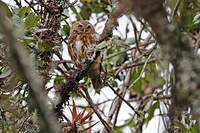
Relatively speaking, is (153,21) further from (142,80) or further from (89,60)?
(142,80)

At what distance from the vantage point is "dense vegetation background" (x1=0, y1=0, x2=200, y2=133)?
0.59 m

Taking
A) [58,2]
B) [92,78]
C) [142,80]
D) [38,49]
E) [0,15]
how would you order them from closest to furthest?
→ [0,15]
[38,49]
[58,2]
[92,78]
[142,80]

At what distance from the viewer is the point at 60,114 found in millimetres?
1898

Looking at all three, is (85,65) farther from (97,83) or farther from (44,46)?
(97,83)

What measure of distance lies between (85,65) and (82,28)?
1.27 m

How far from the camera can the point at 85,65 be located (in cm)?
219

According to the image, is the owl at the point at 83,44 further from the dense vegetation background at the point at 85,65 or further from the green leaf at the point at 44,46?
the green leaf at the point at 44,46

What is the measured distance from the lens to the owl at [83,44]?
10.3 ft

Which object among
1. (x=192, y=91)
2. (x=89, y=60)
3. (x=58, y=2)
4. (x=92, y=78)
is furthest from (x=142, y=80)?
(x=192, y=91)

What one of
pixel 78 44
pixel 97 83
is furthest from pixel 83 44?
pixel 97 83

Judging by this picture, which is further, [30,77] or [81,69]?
[81,69]

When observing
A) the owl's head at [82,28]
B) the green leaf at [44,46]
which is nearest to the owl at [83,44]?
the owl's head at [82,28]

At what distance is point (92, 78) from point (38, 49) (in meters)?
1.43

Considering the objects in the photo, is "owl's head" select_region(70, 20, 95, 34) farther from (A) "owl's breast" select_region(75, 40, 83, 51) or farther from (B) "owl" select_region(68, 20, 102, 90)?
(A) "owl's breast" select_region(75, 40, 83, 51)
